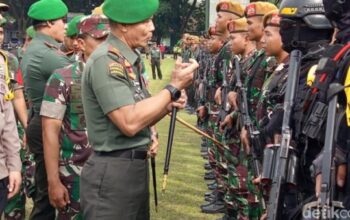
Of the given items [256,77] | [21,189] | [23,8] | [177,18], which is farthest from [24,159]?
[177,18]

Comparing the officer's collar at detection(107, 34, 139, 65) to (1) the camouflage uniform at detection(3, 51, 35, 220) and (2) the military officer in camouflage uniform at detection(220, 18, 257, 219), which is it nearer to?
(1) the camouflage uniform at detection(3, 51, 35, 220)

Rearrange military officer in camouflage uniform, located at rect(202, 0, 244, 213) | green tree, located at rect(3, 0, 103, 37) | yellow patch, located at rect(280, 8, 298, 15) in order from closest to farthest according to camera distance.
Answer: yellow patch, located at rect(280, 8, 298, 15) → military officer in camouflage uniform, located at rect(202, 0, 244, 213) → green tree, located at rect(3, 0, 103, 37)

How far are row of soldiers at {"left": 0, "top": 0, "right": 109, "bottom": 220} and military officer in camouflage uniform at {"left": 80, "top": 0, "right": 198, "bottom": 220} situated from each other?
0.76 meters

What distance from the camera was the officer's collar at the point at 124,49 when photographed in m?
3.55

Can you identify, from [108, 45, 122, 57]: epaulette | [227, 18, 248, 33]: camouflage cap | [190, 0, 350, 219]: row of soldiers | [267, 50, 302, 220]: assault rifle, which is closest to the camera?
[190, 0, 350, 219]: row of soldiers

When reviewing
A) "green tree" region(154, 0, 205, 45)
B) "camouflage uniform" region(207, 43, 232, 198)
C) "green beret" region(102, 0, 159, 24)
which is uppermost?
"green beret" region(102, 0, 159, 24)

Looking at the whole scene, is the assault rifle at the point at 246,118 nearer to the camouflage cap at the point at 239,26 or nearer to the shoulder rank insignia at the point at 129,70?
the camouflage cap at the point at 239,26

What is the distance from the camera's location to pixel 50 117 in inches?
174

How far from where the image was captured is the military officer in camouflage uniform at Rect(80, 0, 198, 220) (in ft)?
10.9

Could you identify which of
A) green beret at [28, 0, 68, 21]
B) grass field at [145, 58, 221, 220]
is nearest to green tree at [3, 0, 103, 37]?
grass field at [145, 58, 221, 220]

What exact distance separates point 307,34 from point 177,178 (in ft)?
18.8

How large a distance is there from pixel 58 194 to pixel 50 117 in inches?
21.3

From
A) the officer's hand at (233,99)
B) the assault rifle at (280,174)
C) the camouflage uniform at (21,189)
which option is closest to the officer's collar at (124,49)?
the assault rifle at (280,174)

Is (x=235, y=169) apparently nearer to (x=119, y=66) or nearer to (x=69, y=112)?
(x=69, y=112)
